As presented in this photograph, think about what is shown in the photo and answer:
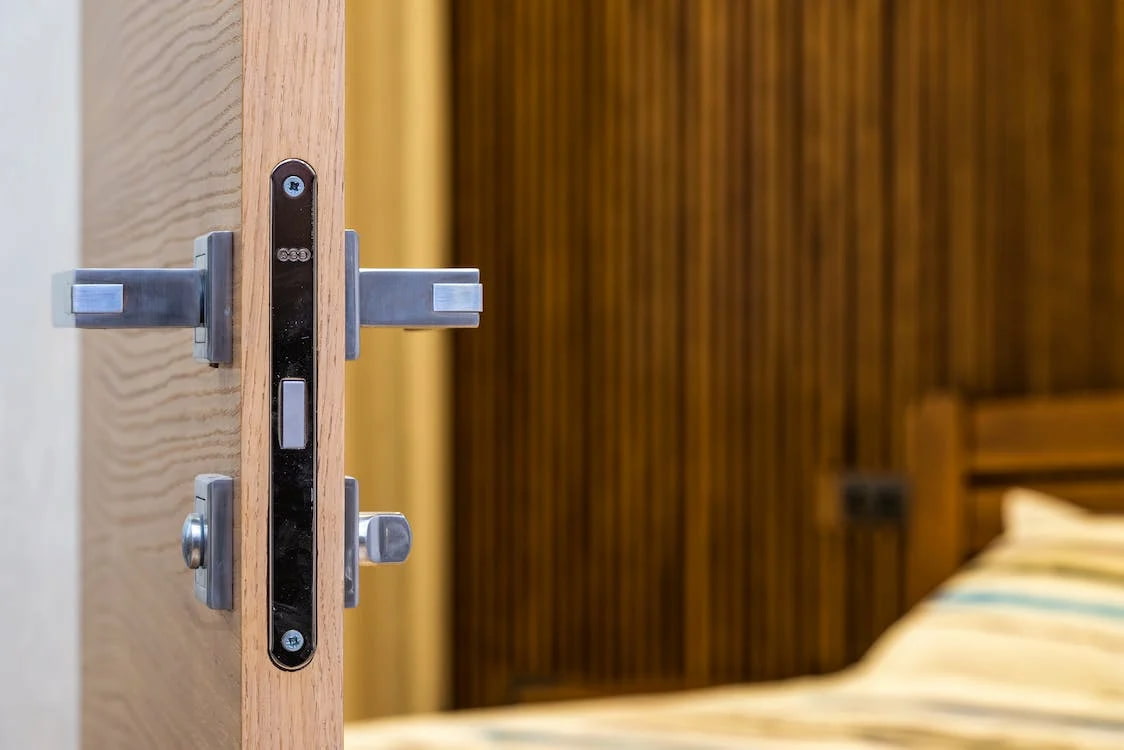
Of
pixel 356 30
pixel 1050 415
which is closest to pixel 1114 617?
pixel 1050 415

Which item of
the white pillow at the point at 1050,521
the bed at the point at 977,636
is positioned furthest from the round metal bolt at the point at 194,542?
the white pillow at the point at 1050,521

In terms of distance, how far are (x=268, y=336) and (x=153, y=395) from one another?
13 centimetres

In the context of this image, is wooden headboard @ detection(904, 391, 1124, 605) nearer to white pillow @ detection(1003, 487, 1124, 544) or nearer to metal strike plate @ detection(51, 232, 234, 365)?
white pillow @ detection(1003, 487, 1124, 544)

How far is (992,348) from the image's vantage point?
8.47 feet

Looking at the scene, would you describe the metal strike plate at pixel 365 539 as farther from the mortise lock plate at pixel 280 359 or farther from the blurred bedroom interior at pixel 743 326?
the blurred bedroom interior at pixel 743 326

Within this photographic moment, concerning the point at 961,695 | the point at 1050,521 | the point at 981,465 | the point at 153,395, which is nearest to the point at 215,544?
the point at 153,395

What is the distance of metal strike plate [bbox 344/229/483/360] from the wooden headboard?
6.85 feet

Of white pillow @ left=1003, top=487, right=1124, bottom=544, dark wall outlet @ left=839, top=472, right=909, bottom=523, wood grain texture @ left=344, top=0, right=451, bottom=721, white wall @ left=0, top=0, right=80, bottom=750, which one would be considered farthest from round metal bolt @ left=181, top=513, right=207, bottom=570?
dark wall outlet @ left=839, top=472, right=909, bottom=523

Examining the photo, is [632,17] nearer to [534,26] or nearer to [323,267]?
[534,26]

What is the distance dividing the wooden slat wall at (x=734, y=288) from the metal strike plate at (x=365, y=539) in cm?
218

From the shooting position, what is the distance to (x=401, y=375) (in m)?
2.83

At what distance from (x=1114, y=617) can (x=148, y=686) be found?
159cm

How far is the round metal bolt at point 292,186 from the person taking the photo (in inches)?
20.8

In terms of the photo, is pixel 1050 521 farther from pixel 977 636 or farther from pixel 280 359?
pixel 280 359
